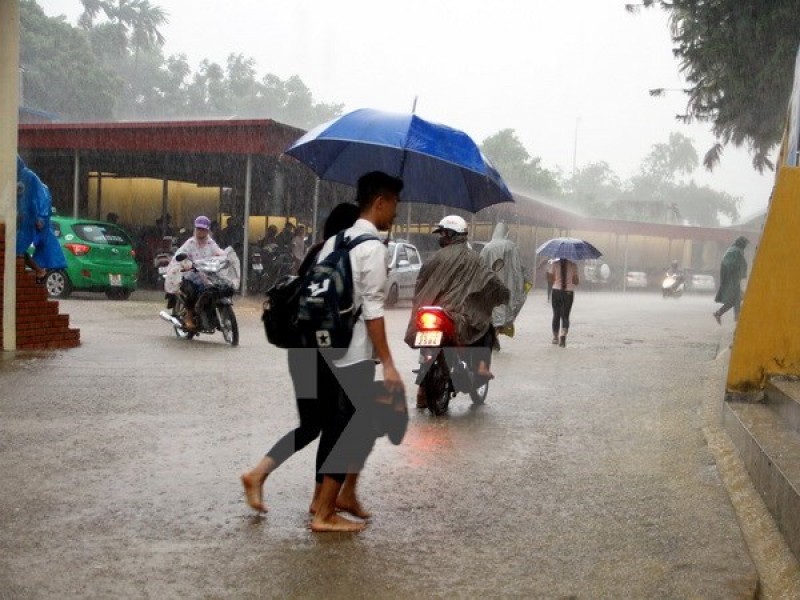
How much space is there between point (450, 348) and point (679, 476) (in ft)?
8.67

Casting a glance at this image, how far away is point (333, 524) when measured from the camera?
4.86 metres

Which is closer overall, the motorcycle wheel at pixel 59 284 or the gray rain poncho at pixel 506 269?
the gray rain poncho at pixel 506 269

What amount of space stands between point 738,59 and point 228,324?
37.3 feet

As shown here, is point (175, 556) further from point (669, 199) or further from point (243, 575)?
point (669, 199)

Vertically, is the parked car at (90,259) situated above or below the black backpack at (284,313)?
below

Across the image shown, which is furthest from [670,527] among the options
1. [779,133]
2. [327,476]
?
[779,133]

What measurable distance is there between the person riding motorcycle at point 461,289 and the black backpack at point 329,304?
12.5 feet

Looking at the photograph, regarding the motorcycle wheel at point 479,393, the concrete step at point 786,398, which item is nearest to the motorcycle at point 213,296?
the motorcycle wheel at point 479,393

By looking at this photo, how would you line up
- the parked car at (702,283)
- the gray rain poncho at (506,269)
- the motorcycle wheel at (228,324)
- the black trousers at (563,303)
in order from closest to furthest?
the gray rain poncho at (506,269) < the motorcycle wheel at (228,324) < the black trousers at (563,303) < the parked car at (702,283)

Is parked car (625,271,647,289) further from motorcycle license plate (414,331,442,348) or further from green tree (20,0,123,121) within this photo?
motorcycle license plate (414,331,442,348)

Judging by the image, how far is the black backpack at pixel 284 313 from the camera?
4734mm

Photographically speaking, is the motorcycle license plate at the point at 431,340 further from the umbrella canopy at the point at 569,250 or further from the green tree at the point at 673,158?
the green tree at the point at 673,158

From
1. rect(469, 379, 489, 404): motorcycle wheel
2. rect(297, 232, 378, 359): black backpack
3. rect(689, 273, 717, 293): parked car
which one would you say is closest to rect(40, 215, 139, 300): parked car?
rect(469, 379, 489, 404): motorcycle wheel

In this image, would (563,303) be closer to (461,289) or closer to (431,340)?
(461,289)
